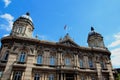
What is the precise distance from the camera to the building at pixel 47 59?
20.6 metres

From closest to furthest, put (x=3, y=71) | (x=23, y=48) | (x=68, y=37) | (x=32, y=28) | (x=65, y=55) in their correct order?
(x=3, y=71) < (x=23, y=48) < (x=65, y=55) < (x=68, y=37) < (x=32, y=28)

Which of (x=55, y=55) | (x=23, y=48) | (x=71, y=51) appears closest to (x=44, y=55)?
(x=55, y=55)

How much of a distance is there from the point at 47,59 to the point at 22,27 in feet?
31.2

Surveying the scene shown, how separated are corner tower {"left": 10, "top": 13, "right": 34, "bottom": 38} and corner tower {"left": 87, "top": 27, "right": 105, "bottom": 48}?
1577 cm

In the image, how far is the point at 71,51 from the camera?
84.1 ft

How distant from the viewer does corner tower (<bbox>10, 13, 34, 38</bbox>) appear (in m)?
25.8

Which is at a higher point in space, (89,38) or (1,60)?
(89,38)

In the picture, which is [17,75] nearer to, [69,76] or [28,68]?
A: [28,68]

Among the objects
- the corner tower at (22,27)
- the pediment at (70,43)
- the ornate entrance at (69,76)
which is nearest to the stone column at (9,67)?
the corner tower at (22,27)

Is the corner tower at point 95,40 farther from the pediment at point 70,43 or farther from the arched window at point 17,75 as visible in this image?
the arched window at point 17,75

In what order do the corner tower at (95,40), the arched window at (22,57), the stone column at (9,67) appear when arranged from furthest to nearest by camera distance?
the corner tower at (95,40) → the arched window at (22,57) → the stone column at (9,67)

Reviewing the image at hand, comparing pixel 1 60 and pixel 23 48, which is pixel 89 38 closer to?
pixel 23 48

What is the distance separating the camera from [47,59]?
23.3 metres

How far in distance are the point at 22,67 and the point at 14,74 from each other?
1.66m
